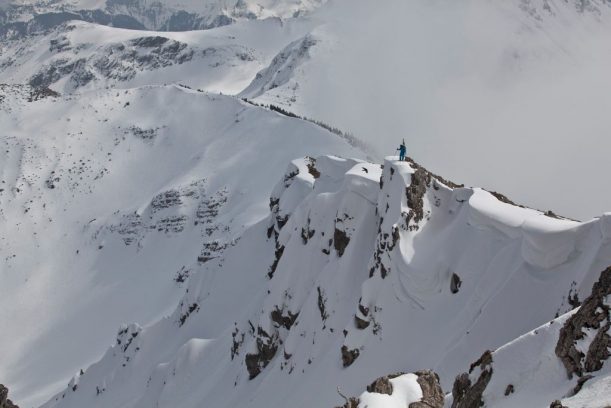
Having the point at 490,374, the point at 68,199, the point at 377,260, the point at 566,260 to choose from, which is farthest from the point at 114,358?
the point at 68,199

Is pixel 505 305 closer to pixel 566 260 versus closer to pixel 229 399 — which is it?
pixel 566 260

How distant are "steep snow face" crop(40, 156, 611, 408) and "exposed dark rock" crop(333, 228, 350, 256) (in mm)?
115

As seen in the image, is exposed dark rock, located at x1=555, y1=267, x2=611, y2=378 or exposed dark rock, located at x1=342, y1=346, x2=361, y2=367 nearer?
exposed dark rock, located at x1=555, y1=267, x2=611, y2=378

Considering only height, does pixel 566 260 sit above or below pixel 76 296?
above

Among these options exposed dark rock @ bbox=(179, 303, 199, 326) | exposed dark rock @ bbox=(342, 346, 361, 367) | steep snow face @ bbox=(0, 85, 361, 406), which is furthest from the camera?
steep snow face @ bbox=(0, 85, 361, 406)

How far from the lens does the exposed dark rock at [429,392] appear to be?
1780 cm

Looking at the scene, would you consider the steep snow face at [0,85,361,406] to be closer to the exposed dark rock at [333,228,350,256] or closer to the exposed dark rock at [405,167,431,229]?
the exposed dark rock at [333,228,350,256]

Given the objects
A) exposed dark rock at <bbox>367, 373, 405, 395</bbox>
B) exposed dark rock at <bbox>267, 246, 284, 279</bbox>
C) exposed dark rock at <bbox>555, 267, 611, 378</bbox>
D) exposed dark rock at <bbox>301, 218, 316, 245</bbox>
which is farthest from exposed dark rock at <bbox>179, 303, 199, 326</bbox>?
exposed dark rock at <bbox>555, 267, 611, 378</bbox>

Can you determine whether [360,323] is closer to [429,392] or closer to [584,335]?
[429,392]

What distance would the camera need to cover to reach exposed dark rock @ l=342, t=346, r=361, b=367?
125ft

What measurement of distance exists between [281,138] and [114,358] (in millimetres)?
72871

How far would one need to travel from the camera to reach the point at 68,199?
147000 mm

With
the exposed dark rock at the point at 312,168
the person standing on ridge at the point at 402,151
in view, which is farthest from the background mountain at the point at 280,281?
the person standing on ridge at the point at 402,151

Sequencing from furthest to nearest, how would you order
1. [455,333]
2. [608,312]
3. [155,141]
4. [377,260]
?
[155,141] < [377,260] < [455,333] < [608,312]
